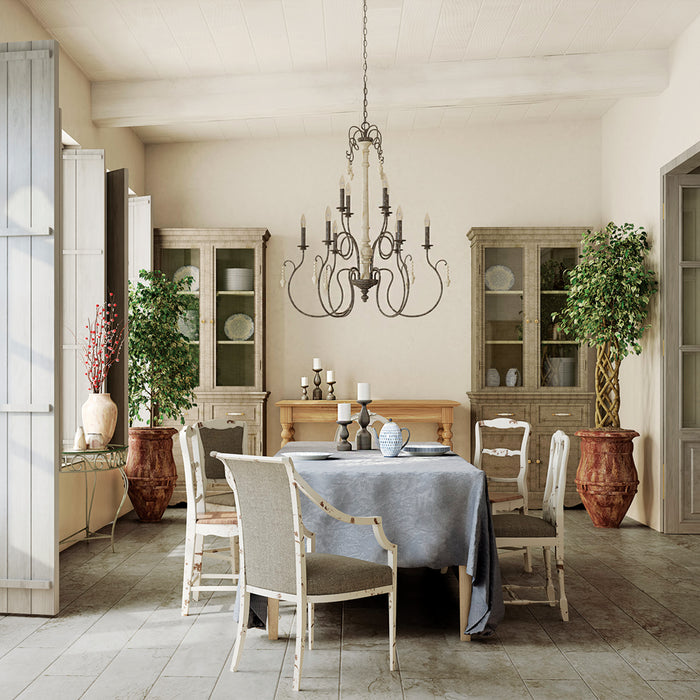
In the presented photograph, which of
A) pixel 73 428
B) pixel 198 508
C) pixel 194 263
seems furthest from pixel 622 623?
pixel 194 263

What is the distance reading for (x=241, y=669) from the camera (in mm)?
2951

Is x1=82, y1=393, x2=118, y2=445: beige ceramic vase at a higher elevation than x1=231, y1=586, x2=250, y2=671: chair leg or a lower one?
higher

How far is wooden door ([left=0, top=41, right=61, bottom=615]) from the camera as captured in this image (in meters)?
3.64

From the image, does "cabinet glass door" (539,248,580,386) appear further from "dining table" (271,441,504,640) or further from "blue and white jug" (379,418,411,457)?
"dining table" (271,441,504,640)

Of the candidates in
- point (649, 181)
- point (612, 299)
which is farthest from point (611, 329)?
point (649, 181)

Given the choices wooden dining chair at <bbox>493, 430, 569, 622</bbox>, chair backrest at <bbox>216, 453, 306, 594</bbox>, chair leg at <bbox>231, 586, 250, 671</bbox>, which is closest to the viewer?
chair backrest at <bbox>216, 453, 306, 594</bbox>

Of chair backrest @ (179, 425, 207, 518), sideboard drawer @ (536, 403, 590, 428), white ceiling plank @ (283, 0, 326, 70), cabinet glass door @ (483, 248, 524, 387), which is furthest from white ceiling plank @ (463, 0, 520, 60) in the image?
chair backrest @ (179, 425, 207, 518)

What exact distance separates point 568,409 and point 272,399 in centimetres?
264

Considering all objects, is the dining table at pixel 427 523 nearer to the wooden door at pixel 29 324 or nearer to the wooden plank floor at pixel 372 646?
the wooden plank floor at pixel 372 646

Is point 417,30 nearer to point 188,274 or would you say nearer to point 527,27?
point 527,27

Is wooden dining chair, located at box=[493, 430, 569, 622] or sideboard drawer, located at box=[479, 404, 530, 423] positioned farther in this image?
sideboard drawer, located at box=[479, 404, 530, 423]

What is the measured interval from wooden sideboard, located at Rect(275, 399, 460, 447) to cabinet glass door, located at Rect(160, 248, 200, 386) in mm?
993

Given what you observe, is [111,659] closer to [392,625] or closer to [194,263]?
[392,625]

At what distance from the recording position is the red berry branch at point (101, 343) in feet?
16.0
